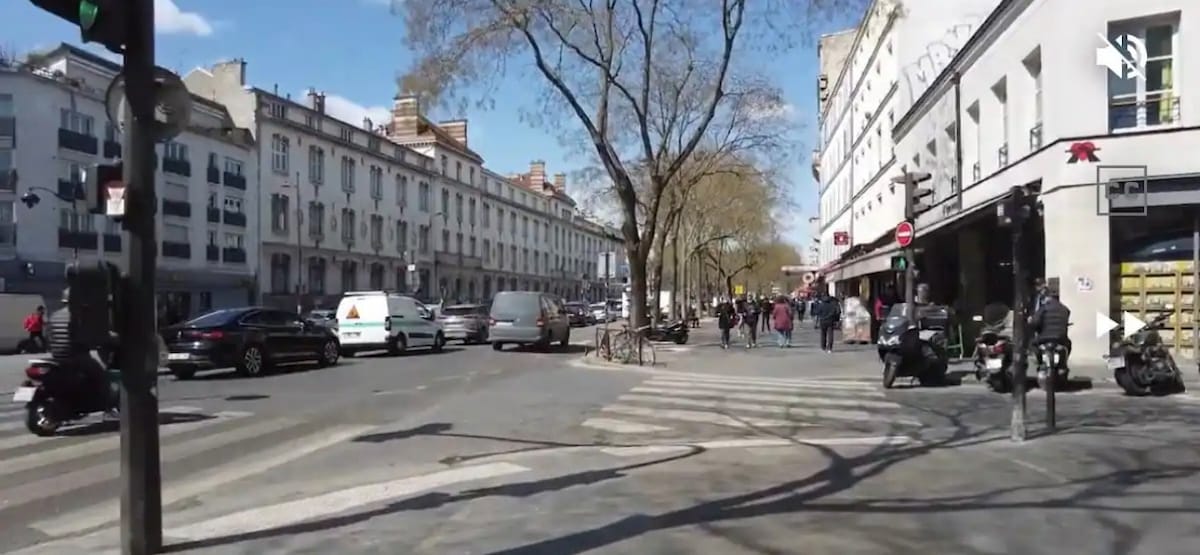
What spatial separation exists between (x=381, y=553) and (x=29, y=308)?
31735mm

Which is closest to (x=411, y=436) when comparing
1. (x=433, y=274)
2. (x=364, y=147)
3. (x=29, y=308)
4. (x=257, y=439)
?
(x=257, y=439)

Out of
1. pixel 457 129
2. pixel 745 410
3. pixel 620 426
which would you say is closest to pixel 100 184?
pixel 620 426

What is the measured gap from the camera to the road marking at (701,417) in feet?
37.1

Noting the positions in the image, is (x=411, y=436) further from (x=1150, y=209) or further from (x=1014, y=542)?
(x=1150, y=209)

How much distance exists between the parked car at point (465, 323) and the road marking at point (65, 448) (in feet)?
66.1

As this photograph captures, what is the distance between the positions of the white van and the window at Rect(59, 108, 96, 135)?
1984 centimetres

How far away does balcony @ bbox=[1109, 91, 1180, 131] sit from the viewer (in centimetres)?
1703

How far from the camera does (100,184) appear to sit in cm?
Result: 520

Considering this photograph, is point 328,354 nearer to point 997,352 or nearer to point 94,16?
point 997,352

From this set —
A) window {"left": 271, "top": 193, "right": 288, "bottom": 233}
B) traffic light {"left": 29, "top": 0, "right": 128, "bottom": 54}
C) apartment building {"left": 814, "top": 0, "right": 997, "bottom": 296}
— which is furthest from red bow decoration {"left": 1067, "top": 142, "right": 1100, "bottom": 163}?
window {"left": 271, "top": 193, "right": 288, "bottom": 233}

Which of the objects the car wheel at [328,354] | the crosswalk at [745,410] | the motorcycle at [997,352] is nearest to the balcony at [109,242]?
the car wheel at [328,354]

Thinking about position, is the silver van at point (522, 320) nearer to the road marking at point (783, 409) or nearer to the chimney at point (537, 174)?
the road marking at point (783, 409)

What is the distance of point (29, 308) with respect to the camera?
31781 mm

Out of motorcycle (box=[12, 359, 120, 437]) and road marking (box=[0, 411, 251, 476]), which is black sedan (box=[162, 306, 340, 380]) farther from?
motorcycle (box=[12, 359, 120, 437])
